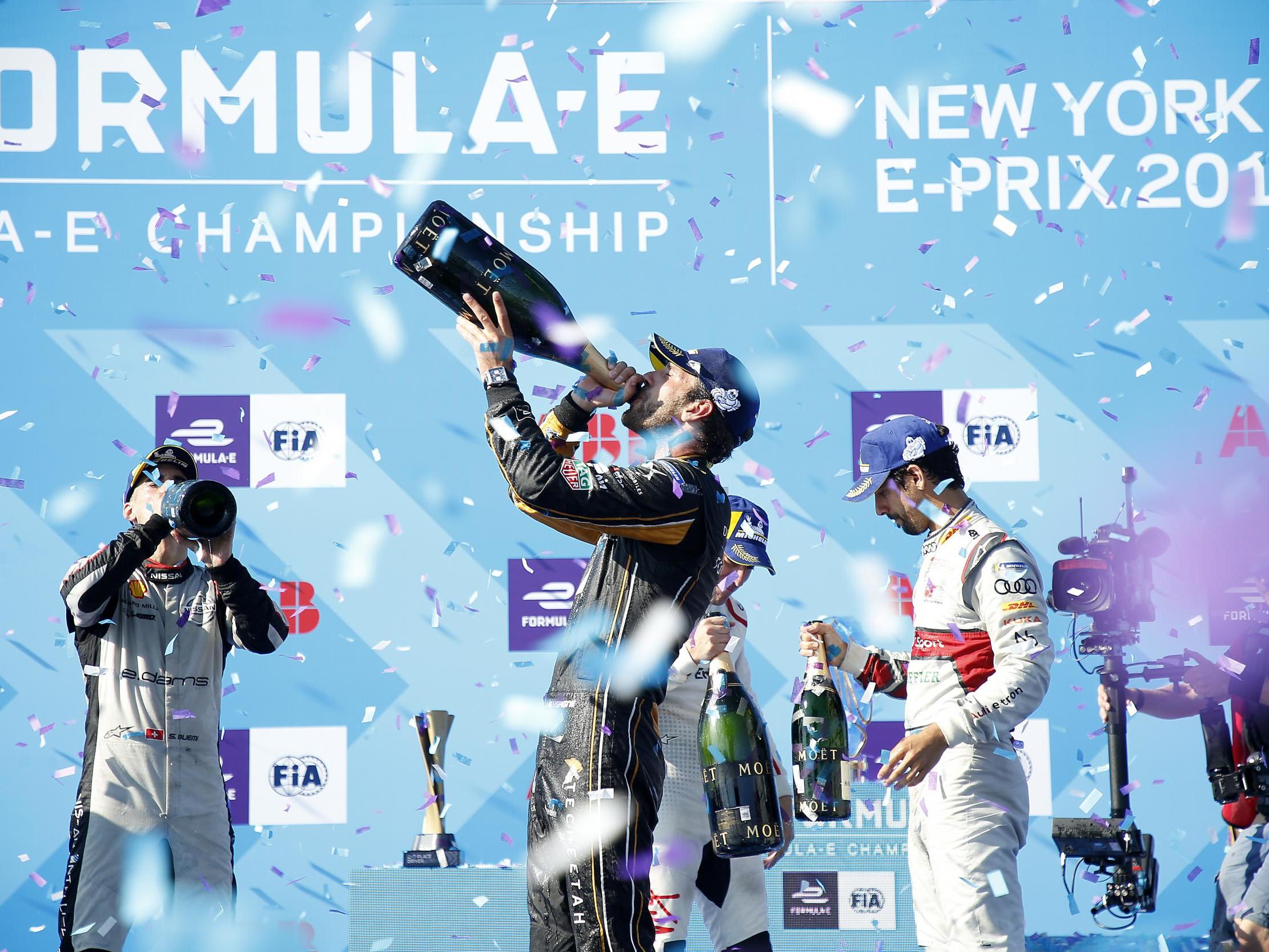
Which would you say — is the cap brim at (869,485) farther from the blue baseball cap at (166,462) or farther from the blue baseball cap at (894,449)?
the blue baseball cap at (166,462)

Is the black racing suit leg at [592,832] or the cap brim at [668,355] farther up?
the cap brim at [668,355]

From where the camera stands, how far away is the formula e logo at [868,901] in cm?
436

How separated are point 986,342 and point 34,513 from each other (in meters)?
3.53

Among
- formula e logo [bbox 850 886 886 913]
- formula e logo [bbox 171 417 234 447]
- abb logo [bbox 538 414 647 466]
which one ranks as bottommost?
formula e logo [bbox 850 886 886 913]

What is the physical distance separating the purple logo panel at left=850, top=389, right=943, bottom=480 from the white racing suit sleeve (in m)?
2.06

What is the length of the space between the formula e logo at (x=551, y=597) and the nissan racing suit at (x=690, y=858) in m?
1.28

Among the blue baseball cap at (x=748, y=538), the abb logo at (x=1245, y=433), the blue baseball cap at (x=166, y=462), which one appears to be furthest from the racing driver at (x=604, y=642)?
the abb logo at (x=1245, y=433)

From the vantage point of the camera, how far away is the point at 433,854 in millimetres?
4449

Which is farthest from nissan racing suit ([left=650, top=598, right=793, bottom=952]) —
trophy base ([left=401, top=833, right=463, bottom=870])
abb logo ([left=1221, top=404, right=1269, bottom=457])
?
abb logo ([left=1221, top=404, right=1269, bottom=457])

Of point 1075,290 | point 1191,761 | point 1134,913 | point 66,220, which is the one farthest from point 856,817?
point 66,220

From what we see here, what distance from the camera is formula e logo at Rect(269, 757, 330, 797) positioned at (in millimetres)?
4773

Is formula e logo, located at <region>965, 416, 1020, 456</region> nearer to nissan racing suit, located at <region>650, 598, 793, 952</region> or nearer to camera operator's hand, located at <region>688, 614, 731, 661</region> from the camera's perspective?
nissan racing suit, located at <region>650, 598, 793, 952</region>

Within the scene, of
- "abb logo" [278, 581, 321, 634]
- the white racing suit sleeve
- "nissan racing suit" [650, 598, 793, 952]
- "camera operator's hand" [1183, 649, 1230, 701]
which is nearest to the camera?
the white racing suit sleeve

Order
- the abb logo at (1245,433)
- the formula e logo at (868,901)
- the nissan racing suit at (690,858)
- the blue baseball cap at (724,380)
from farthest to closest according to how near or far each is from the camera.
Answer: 1. the abb logo at (1245,433)
2. the formula e logo at (868,901)
3. the nissan racing suit at (690,858)
4. the blue baseball cap at (724,380)
